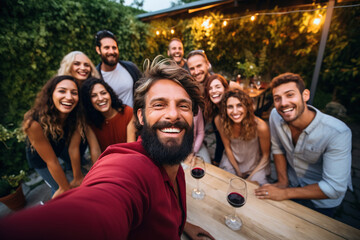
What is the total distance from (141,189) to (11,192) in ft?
9.85

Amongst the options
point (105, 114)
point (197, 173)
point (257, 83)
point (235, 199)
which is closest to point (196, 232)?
point (235, 199)

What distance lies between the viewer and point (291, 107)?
1.83m

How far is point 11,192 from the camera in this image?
8.03ft

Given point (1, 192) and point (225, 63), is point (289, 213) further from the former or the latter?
point (225, 63)

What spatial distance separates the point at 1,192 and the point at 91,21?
15.8 feet

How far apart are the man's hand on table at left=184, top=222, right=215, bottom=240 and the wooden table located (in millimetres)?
44

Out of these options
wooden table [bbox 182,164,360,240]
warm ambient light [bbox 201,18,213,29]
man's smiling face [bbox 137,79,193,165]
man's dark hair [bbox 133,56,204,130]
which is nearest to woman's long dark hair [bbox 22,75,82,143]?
man's dark hair [bbox 133,56,204,130]

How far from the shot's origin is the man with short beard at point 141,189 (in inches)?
16.9

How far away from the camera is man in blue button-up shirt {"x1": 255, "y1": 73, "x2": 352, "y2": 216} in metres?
1.57

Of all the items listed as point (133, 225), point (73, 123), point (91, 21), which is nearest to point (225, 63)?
point (91, 21)

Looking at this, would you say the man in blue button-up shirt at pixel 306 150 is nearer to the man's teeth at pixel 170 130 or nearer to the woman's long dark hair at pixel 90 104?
the man's teeth at pixel 170 130

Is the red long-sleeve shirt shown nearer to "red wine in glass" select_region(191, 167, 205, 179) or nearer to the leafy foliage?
"red wine in glass" select_region(191, 167, 205, 179)

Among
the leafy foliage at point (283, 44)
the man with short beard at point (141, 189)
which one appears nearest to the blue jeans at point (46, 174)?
the man with short beard at point (141, 189)

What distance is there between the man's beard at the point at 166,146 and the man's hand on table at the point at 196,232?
1.69 feet
